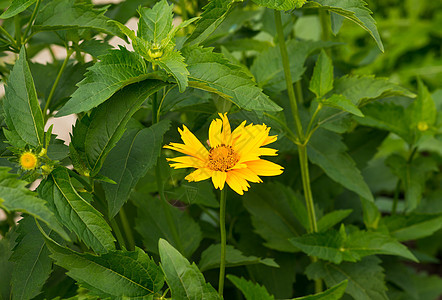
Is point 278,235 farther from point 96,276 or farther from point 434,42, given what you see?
point 434,42

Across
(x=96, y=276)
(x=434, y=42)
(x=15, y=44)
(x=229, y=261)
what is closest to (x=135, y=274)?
(x=96, y=276)

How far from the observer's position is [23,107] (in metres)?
0.52

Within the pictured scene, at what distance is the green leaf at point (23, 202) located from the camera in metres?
0.42

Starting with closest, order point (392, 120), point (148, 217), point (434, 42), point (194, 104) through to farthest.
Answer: point (194, 104), point (148, 217), point (392, 120), point (434, 42)

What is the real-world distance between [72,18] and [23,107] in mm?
158

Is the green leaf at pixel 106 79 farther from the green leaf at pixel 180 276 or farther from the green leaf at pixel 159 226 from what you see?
the green leaf at pixel 159 226

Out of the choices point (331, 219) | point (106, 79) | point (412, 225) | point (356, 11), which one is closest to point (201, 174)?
point (106, 79)

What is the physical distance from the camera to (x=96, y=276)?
504mm

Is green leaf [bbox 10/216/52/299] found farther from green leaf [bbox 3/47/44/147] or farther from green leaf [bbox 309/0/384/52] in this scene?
green leaf [bbox 309/0/384/52]

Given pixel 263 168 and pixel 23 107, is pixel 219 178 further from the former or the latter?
pixel 23 107

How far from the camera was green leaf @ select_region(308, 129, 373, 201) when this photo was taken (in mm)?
759

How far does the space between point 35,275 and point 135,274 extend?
105 millimetres

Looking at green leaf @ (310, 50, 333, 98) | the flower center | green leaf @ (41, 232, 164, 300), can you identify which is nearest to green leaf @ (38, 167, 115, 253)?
green leaf @ (41, 232, 164, 300)

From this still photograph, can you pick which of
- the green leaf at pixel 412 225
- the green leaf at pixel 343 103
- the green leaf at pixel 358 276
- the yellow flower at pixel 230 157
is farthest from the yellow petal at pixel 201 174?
the green leaf at pixel 412 225
